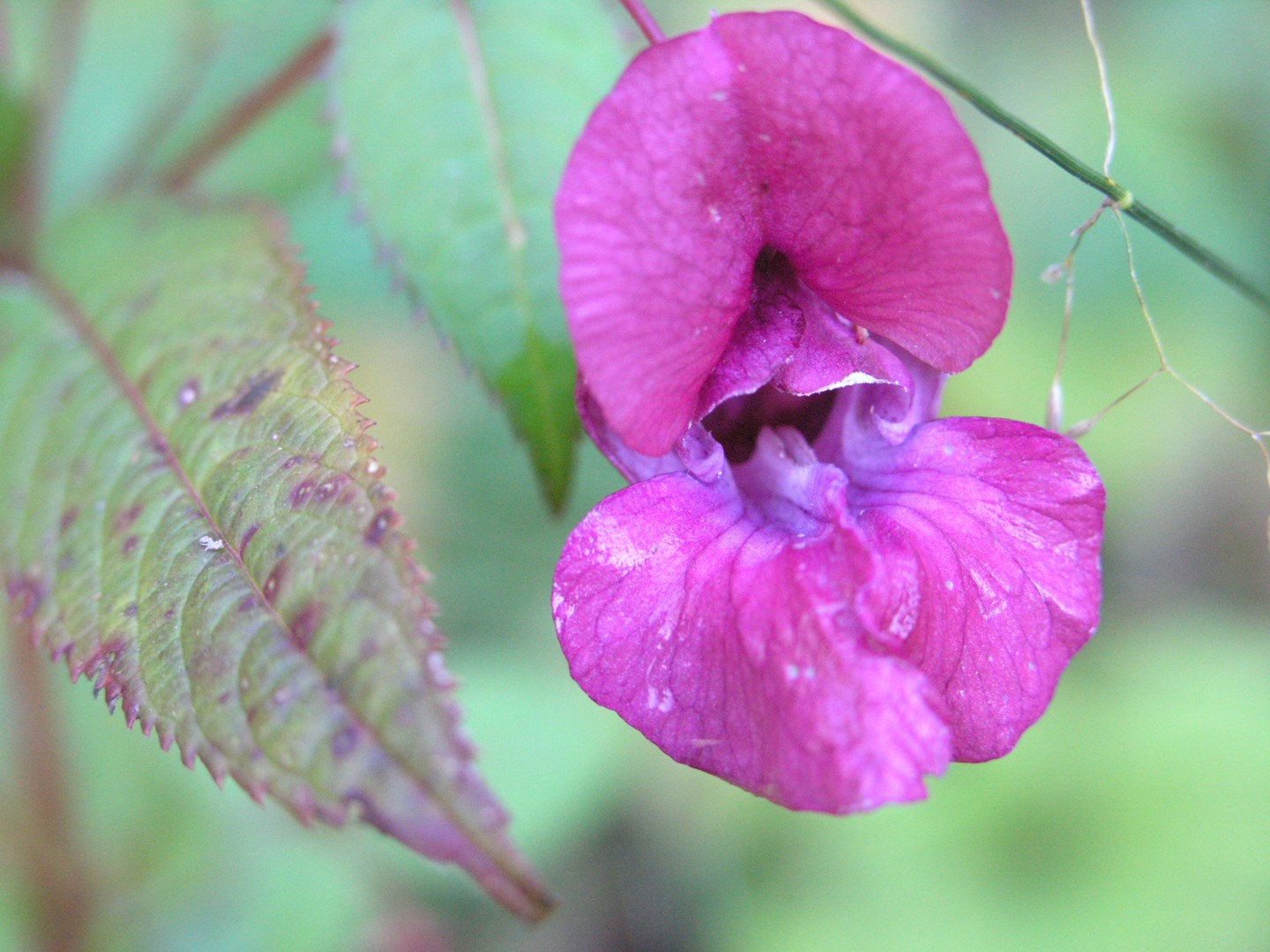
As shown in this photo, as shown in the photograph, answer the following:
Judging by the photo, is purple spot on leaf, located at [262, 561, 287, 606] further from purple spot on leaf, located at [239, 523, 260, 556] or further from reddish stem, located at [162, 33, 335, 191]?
reddish stem, located at [162, 33, 335, 191]

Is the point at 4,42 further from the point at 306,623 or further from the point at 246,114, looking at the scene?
the point at 306,623

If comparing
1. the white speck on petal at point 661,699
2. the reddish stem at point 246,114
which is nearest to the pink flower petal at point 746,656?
the white speck on petal at point 661,699

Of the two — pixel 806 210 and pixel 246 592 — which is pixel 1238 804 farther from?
pixel 246 592

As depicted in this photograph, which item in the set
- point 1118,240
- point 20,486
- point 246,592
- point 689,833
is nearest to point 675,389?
point 246,592

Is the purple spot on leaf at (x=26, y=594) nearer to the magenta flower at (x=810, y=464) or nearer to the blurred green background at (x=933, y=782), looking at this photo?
the magenta flower at (x=810, y=464)

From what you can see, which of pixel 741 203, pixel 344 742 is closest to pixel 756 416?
pixel 741 203
